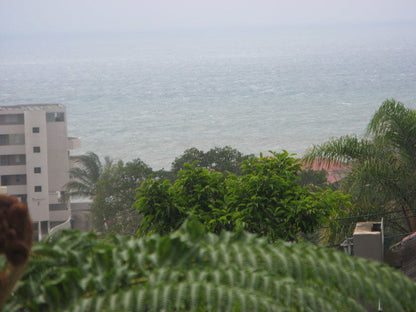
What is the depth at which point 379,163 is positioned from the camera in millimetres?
7184

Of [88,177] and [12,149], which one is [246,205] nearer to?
[88,177]

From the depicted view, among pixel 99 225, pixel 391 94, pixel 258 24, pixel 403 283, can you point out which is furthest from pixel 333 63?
pixel 403 283

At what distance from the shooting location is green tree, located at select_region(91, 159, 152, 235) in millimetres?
17281

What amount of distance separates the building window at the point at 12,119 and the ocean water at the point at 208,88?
1704cm

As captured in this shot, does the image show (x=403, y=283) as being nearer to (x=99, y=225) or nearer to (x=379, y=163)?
(x=379, y=163)

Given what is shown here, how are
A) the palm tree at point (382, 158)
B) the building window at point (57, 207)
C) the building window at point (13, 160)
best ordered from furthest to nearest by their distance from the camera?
the building window at point (57, 207) < the building window at point (13, 160) < the palm tree at point (382, 158)

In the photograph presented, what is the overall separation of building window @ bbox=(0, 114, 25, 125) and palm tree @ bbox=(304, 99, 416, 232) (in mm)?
20690

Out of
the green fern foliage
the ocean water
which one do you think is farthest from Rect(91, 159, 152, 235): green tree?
the ocean water

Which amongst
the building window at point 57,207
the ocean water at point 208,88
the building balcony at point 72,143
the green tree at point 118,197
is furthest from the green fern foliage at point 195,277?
the ocean water at point 208,88

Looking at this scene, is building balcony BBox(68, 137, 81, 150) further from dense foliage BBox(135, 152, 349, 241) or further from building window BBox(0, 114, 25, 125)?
dense foliage BBox(135, 152, 349, 241)

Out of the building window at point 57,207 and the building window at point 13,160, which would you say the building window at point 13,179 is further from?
the building window at point 57,207

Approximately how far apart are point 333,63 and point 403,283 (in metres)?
80.8

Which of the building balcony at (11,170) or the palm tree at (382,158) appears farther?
the building balcony at (11,170)

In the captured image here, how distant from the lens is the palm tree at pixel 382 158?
23.5 ft
